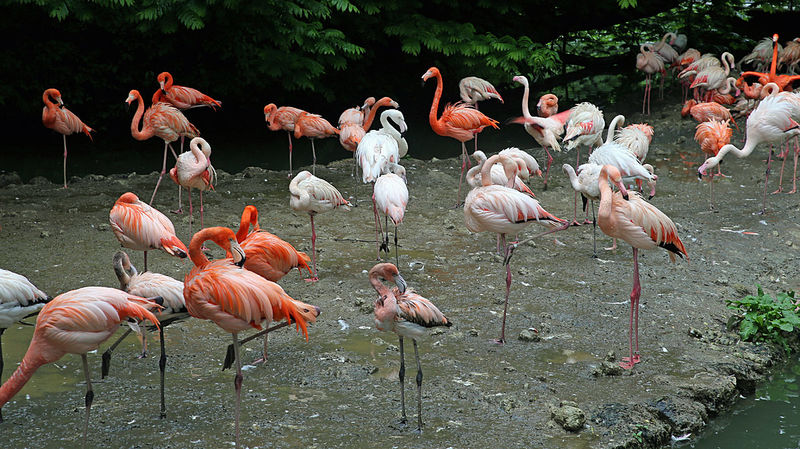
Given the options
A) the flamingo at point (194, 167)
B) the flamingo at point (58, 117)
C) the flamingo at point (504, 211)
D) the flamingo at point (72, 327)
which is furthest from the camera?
the flamingo at point (58, 117)

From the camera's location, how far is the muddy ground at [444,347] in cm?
397

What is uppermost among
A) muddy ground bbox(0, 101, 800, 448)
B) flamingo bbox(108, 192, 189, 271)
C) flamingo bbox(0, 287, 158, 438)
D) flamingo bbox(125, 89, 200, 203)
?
flamingo bbox(125, 89, 200, 203)

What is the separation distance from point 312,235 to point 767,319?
11.3ft

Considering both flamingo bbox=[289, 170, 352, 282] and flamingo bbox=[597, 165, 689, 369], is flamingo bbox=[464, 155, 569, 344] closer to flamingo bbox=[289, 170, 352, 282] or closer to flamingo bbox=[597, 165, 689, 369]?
flamingo bbox=[597, 165, 689, 369]

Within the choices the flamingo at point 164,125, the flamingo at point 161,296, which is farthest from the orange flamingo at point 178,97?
the flamingo at point 161,296

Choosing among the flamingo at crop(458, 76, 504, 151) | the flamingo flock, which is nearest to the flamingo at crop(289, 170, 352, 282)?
the flamingo flock

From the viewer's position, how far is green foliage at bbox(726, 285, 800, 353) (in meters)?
5.13

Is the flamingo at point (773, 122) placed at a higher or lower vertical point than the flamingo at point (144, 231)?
higher

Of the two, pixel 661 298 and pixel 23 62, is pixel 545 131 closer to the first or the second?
pixel 661 298

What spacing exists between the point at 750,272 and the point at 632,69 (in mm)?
9941

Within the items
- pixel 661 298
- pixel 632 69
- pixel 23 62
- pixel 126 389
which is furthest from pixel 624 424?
pixel 632 69

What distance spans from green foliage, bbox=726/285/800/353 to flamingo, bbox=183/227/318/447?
→ 3.12 metres

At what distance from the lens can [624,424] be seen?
400 centimetres

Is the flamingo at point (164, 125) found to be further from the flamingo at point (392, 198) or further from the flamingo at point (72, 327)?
the flamingo at point (72, 327)
